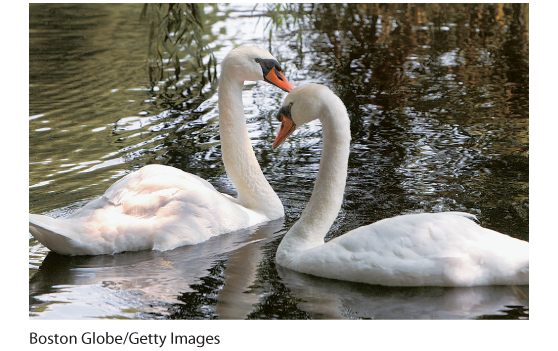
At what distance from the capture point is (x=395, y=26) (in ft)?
61.3

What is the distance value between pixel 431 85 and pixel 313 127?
3.31 metres

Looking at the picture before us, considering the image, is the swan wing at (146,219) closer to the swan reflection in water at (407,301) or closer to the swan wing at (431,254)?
the swan reflection in water at (407,301)

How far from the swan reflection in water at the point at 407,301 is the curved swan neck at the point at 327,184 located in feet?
1.54

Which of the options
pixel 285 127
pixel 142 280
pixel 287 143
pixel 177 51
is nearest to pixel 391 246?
pixel 285 127

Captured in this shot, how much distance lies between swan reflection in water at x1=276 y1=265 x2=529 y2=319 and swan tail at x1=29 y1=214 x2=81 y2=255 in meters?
1.99

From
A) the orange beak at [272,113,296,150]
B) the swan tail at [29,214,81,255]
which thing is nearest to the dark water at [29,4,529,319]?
the swan tail at [29,214,81,255]

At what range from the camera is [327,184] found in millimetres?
5742

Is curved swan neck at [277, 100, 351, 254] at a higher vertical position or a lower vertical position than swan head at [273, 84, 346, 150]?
lower

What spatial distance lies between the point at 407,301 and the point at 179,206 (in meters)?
2.39

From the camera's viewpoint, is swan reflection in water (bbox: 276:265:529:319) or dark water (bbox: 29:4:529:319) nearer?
→ swan reflection in water (bbox: 276:265:529:319)

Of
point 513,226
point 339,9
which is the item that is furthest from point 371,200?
point 339,9

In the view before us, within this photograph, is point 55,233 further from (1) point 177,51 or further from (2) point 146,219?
(1) point 177,51

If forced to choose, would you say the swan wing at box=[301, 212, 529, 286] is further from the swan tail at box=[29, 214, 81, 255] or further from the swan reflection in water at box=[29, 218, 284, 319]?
the swan tail at box=[29, 214, 81, 255]

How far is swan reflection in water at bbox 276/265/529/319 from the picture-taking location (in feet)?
16.2
